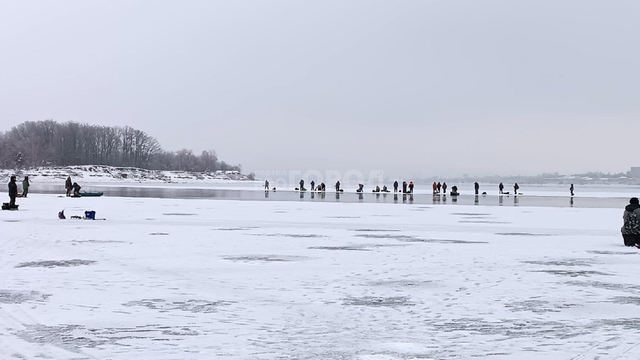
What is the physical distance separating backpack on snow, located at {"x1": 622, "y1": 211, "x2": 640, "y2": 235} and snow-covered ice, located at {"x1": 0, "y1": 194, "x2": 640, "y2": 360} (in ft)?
1.71

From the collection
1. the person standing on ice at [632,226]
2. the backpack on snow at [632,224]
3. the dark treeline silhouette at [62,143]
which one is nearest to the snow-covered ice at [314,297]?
the person standing on ice at [632,226]

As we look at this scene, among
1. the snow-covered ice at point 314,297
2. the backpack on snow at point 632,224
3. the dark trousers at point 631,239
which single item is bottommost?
the snow-covered ice at point 314,297

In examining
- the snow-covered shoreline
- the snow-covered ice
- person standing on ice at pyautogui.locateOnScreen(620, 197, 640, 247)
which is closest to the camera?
the snow-covered ice

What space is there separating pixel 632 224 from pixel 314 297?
11.0 m

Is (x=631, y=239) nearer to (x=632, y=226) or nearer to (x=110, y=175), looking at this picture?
(x=632, y=226)

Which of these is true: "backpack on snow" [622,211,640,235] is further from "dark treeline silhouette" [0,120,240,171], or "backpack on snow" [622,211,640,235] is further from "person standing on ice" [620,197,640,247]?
"dark treeline silhouette" [0,120,240,171]

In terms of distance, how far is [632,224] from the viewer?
15922mm

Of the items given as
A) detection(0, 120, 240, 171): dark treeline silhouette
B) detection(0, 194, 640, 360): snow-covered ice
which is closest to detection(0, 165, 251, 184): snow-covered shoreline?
detection(0, 120, 240, 171): dark treeline silhouette

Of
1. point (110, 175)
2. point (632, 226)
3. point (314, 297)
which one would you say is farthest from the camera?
point (110, 175)

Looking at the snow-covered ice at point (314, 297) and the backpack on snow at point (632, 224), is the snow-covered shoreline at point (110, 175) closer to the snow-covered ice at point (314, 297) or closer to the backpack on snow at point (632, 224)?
the snow-covered ice at point (314, 297)

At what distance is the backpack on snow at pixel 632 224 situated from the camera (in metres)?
15.8

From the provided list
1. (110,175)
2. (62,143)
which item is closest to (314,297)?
(110,175)

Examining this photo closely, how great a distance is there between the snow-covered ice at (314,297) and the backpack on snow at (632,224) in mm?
521

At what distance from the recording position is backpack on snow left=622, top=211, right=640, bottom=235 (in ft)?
51.9
